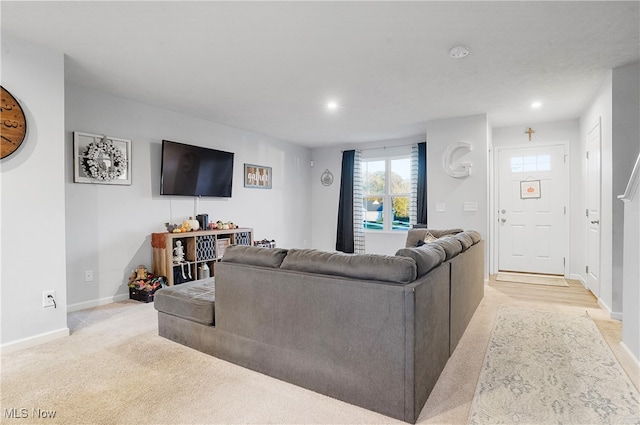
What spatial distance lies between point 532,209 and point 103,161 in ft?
20.2

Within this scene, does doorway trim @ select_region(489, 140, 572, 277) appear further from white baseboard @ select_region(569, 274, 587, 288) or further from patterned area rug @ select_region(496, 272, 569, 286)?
patterned area rug @ select_region(496, 272, 569, 286)

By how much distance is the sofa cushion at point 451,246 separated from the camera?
2342 millimetres

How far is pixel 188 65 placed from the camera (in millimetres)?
3109

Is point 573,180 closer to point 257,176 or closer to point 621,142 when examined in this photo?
point 621,142

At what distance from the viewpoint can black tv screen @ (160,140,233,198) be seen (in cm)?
436

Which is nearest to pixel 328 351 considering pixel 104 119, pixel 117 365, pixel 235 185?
pixel 117 365

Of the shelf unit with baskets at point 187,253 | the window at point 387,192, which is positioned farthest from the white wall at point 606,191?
the shelf unit with baskets at point 187,253

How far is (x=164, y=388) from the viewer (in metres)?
1.97

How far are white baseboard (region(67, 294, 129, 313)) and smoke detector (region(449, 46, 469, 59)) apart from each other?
4318 millimetres

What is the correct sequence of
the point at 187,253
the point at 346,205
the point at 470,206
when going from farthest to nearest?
the point at 346,205, the point at 470,206, the point at 187,253

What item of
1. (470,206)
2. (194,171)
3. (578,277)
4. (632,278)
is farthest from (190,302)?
(578,277)

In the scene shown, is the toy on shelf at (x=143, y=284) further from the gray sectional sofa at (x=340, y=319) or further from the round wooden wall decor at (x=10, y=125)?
the round wooden wall decor at (x=10, y=125)

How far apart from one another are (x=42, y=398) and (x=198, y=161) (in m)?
3.37

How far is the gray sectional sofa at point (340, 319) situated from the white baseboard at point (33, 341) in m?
1.12
